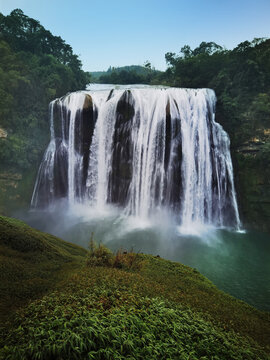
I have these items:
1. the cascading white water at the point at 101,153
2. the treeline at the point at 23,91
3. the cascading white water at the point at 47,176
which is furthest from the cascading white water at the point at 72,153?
the treeline at the point at 23,91

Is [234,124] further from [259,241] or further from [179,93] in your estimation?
[259,241]

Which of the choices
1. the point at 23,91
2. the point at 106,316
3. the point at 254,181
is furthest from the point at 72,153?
the point at 106,316

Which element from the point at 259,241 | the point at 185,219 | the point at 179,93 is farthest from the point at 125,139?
the point at 259,241

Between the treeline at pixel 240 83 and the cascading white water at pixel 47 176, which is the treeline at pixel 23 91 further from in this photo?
the treeline at pixel 240 83

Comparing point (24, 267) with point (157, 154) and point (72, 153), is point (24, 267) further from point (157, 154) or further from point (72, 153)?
point (72, 153)

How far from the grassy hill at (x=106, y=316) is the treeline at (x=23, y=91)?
1369cm

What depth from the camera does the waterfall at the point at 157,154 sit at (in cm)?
1465

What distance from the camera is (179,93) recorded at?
599 inches

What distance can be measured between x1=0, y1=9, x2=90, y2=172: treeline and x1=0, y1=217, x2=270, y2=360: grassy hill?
13.7 metres

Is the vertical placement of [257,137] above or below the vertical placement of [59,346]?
above

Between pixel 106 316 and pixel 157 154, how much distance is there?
505 inches

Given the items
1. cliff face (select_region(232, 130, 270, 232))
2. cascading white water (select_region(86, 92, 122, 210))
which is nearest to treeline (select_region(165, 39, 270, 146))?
cliff face (select_region(232, 130, 270, 232))

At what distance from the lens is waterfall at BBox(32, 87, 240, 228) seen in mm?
14648

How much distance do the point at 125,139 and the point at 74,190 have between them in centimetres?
565
